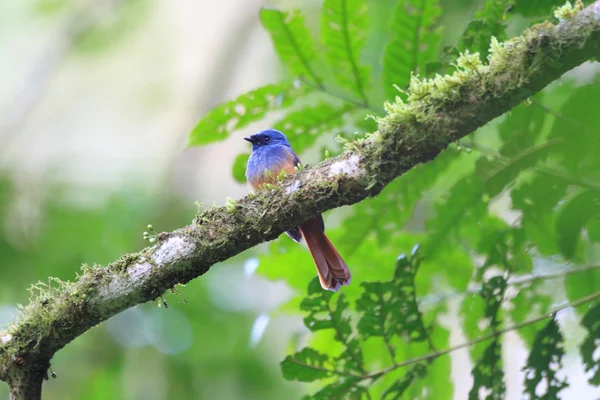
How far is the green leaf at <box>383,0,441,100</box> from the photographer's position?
2.74 meters

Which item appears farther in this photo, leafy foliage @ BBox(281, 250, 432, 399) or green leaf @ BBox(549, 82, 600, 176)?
leafy foliage @ BBox(281, 250, 432, 399)

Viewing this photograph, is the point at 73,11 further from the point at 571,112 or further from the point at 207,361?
the point at 571,112

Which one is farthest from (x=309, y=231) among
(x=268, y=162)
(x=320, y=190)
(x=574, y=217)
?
(x=574, y=217)

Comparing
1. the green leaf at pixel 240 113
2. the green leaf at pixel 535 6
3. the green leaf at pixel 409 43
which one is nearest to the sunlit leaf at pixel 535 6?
the green leaf at pixel 535 6

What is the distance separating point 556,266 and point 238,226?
5.51ft

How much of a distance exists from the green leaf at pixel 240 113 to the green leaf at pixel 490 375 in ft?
4.75

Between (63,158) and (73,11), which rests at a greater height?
(73,11)

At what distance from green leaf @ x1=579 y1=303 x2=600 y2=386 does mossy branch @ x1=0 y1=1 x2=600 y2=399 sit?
105cm

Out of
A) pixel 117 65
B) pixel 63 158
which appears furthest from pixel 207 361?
pixel 117 65

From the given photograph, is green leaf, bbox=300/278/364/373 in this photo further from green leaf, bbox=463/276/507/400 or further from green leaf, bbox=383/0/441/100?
green leaf, bbox=383/0/441/100

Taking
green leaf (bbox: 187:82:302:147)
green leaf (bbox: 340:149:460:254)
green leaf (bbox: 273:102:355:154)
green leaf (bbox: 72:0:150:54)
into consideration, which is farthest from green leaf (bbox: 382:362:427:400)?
green leaf (bbox: 72:0:150:54)

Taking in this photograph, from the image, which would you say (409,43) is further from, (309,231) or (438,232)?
(309,231)

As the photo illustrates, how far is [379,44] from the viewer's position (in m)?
4.93

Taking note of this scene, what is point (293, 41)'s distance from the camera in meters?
2.98
